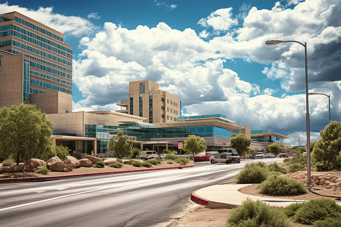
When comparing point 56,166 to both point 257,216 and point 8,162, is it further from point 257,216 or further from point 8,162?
point 257,216

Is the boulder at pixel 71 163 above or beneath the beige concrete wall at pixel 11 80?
beneath

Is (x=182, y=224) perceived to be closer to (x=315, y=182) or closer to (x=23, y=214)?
(x=23, y=214)

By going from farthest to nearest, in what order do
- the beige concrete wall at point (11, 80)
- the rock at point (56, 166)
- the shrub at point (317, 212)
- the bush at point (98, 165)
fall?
the beige concrete wall at point (11, 80) → the bush at point (98, 165) → the rock at point (56, 166) → the shrub at point (317, 212)

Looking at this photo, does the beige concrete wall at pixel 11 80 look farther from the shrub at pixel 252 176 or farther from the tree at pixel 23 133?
the shrub at pixel 252 176

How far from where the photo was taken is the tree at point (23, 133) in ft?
77.3

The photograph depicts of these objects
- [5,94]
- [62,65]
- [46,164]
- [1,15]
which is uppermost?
[1,15]

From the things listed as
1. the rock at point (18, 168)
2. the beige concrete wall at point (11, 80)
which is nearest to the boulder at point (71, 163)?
the rock at point (18, 168)

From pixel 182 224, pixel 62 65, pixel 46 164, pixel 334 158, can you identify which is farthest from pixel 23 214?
pixel 62 65

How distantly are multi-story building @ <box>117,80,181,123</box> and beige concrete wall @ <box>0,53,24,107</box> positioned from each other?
53.5 m

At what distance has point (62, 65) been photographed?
116500 millimetres

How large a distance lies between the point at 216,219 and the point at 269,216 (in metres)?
2.33

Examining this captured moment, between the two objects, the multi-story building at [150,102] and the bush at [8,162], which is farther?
the multi-story building at [150,102]

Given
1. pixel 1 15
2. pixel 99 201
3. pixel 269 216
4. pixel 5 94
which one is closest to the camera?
pixel 269 216

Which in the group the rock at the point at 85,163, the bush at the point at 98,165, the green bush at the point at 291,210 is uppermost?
the green bush at the point at 291,210
